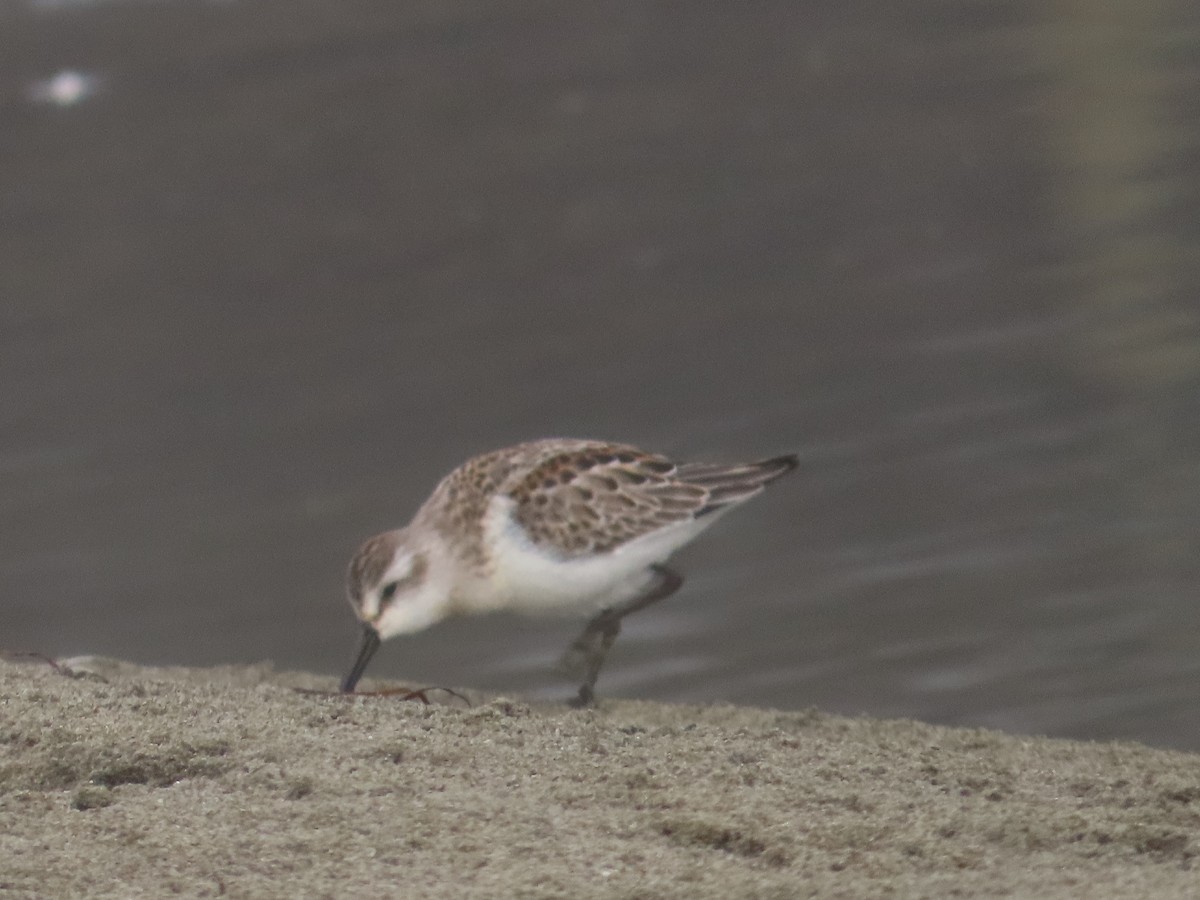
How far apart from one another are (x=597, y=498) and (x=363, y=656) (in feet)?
2.55

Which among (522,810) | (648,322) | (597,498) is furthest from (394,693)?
(648,322)

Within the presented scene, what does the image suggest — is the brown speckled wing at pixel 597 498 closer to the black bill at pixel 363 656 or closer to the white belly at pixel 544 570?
the white belly at pixel 544 570

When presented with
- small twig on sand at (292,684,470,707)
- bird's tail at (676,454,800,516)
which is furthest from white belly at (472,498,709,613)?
small twig on sand at (292,684,470,707)

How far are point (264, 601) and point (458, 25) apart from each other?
7092 mm

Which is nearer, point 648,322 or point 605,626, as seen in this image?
point 605,626

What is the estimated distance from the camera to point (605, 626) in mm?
6500

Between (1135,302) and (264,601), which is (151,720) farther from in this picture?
(1135,302)

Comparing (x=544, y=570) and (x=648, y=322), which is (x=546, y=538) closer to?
(x=544, y=570)

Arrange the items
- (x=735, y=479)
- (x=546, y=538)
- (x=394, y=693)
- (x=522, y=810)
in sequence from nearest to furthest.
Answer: (x=522, y=810) < (x=394, y=693) < (x=546, y=538) < (x=735, y=479)

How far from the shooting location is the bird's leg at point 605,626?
253 inches

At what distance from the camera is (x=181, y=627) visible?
279 inches

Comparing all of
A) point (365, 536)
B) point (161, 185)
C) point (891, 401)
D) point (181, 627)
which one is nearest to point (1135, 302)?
point (891, 401)

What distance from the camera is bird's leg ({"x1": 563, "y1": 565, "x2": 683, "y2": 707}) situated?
21.1 feet

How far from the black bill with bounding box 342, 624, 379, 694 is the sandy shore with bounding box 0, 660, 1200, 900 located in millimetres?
1530
